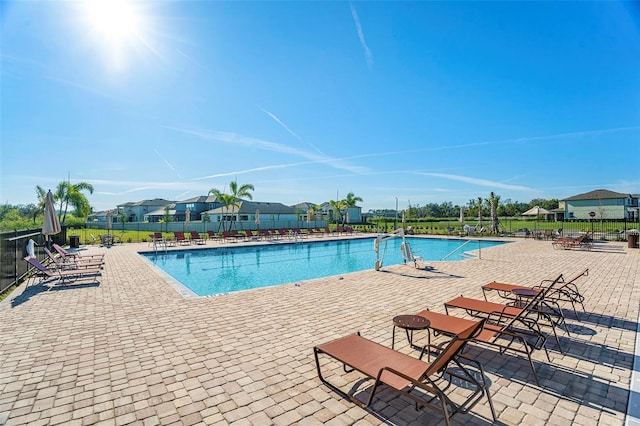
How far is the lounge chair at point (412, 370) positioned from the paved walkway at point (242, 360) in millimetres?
135

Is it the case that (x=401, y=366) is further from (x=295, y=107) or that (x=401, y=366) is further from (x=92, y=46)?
(x=295, y=107)

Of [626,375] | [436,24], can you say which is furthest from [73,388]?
[436,24]

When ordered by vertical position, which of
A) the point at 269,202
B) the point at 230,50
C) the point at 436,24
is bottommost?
the point at 269,202

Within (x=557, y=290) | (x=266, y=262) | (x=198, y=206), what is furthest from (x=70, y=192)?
(x=557, y=290)

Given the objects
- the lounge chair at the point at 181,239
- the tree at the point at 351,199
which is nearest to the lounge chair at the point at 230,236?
the lounge chair at the point at 181,239

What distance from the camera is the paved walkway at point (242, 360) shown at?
8.87ft

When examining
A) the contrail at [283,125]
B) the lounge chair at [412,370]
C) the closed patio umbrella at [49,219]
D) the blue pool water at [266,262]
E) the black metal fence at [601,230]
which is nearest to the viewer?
the lounge chair at [412,370]

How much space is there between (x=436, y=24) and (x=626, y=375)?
11.8 metres

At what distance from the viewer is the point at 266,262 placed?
50.1ft

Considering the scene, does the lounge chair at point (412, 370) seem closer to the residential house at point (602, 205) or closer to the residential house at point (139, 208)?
the residential house at point (602, 205)

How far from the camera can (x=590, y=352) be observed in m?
3.94

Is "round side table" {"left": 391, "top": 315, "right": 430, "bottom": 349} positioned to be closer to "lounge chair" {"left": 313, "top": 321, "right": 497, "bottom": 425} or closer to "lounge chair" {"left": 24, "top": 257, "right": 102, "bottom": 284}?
"lounge chair" {"left": 313, "top": 321, "right": 497, "bottom": 425}

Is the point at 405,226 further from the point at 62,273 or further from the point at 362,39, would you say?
the point at 62,273

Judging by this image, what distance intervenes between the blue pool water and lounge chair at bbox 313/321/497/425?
23.5 ft
